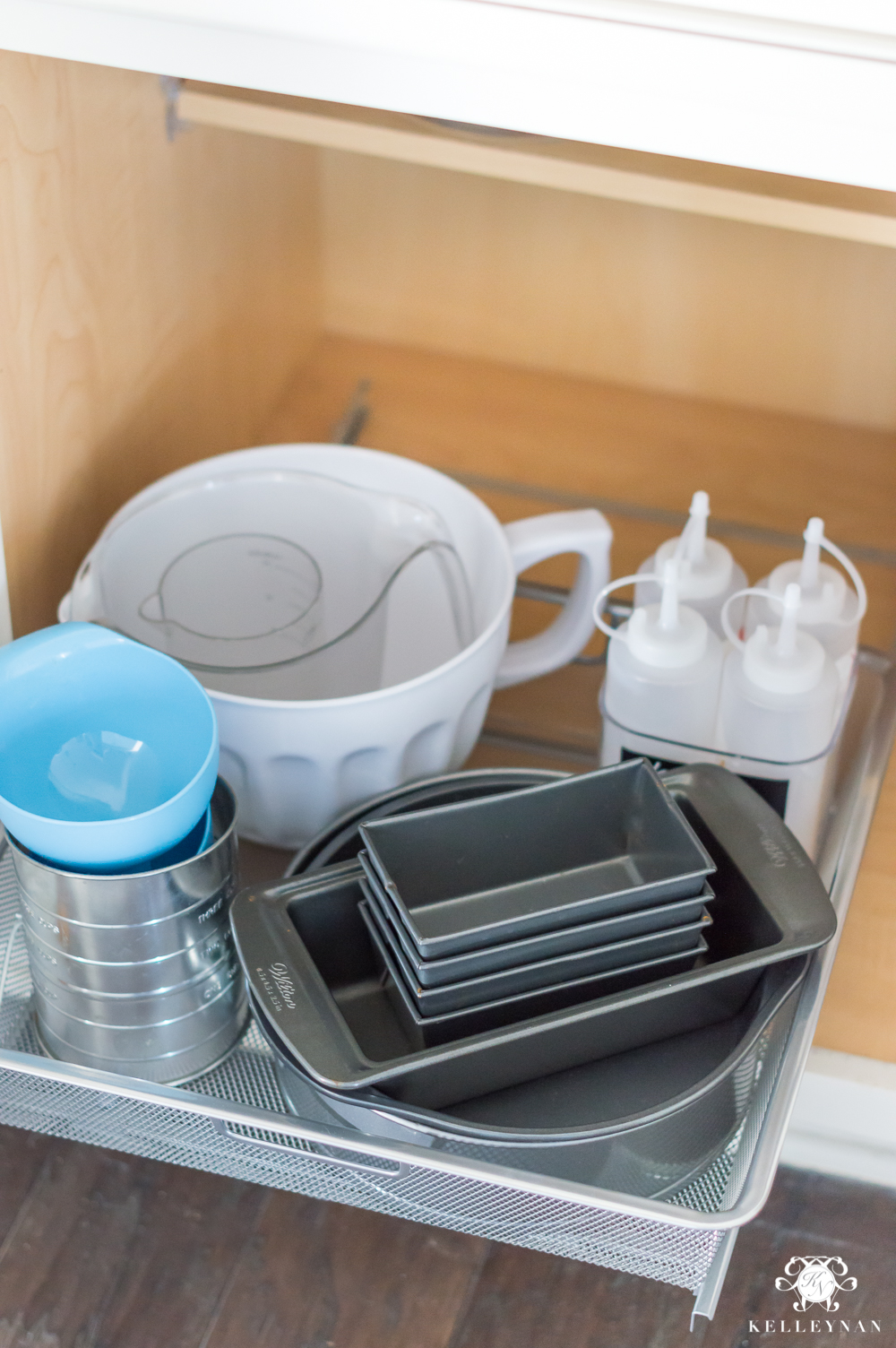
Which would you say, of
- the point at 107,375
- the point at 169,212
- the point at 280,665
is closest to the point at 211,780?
the point at 280,665

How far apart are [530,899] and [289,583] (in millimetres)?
288

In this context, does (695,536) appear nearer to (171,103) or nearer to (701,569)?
(701,569)

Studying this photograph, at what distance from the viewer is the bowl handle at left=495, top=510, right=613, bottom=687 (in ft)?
2.58

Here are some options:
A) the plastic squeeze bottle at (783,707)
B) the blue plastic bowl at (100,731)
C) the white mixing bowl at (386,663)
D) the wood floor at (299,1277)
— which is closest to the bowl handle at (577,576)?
the white mixing bowl at (386,663)

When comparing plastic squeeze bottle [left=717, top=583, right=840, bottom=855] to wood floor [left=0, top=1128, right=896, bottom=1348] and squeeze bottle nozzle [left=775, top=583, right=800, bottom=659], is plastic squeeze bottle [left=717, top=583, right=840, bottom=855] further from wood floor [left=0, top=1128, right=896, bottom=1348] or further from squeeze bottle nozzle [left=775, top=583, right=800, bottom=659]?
wood floor [left=0, top=1128, right=896, bottom=1348]

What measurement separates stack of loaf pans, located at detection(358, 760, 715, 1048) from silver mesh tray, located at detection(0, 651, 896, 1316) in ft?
0.20

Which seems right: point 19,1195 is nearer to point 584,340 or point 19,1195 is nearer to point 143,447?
point 143,447

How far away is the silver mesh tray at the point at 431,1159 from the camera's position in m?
0.58

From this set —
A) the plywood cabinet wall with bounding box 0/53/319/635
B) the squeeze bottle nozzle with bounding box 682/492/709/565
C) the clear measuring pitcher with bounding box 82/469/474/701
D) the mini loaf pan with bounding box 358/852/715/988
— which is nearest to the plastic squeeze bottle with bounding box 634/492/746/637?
the squeeze bottle nozzle with bounding box 682/492/709/565

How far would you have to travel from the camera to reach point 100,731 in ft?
2.09

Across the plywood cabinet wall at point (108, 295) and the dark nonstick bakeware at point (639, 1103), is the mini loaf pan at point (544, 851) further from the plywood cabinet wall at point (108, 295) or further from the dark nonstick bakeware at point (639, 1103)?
the plywood cabinet wall at point (108, 295)

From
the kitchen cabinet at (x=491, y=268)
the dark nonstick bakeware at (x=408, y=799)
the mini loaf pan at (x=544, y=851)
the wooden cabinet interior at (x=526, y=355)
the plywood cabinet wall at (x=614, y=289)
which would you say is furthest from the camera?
the plywood cabinet wall at (x=614, y=289)

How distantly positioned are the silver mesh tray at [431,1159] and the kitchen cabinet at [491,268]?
22cm

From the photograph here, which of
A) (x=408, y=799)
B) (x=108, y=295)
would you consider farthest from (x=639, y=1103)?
(x=108, y=295)
